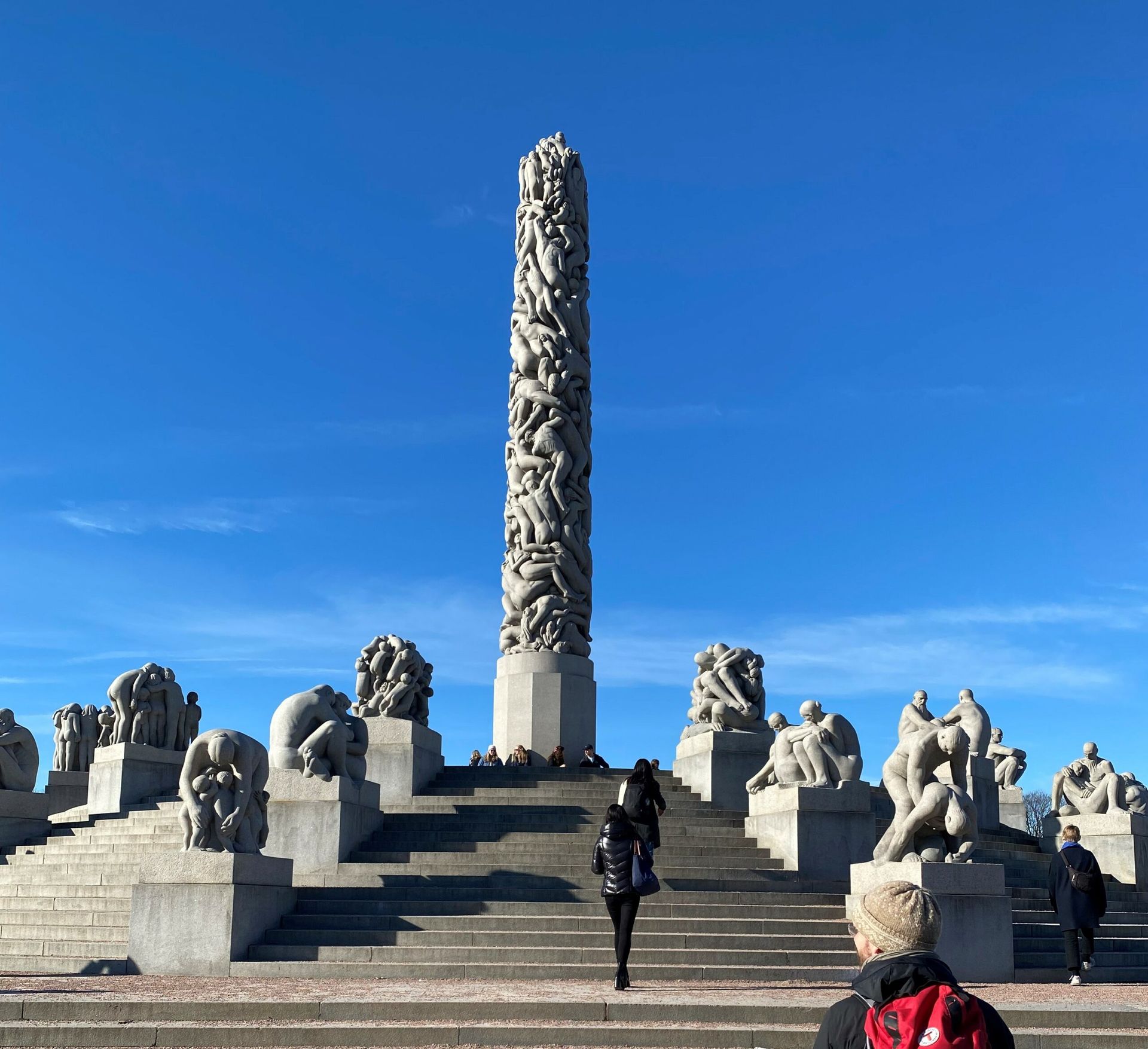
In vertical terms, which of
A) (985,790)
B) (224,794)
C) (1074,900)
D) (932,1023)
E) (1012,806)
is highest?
(985,790)

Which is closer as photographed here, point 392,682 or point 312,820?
point 312,820

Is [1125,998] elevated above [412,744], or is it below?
below

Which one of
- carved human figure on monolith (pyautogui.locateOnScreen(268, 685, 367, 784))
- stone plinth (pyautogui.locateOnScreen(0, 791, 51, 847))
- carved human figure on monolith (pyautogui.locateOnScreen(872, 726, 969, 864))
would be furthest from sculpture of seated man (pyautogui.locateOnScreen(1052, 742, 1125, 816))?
stone plinth (pyautogui.locateOnScreen(0, 791, 51, 847))

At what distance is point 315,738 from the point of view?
625 inches

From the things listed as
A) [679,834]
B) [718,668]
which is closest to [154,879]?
[679,834]

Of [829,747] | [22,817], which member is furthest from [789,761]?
[22,817]

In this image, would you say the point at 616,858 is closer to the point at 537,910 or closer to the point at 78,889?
the point at 537,910

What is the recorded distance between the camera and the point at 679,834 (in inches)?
658

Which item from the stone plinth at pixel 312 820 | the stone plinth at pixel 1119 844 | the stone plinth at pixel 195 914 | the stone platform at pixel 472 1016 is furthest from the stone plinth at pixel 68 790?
the stone plinth at pixel 1119 844

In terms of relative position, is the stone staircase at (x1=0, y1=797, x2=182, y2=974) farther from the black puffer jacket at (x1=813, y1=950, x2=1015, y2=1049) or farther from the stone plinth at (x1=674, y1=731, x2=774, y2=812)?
the black puffer jacket at (x1=813, y1=950, x2=1015, y2=1049)

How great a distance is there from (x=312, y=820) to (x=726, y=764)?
6.68 m

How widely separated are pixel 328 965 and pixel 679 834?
19.3 ft

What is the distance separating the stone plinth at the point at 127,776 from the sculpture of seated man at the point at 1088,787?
14.5 metres

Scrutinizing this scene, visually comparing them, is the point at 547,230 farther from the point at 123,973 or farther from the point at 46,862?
the point at 123,973
